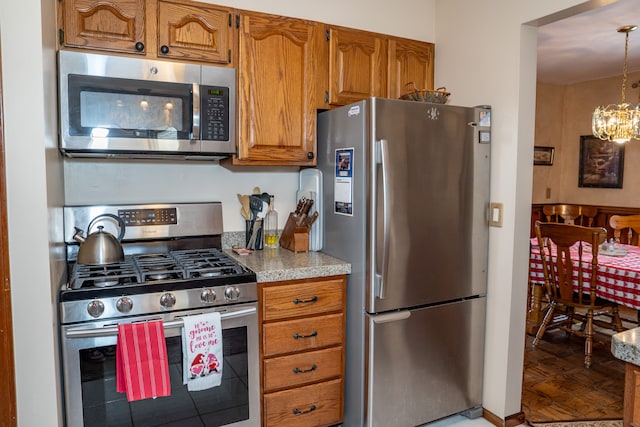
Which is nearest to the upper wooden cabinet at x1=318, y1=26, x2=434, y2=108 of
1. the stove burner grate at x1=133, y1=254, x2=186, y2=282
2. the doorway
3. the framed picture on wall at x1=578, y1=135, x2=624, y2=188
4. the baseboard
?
the stove burner grate at x1=133, y1=254, x2=186, y2=282

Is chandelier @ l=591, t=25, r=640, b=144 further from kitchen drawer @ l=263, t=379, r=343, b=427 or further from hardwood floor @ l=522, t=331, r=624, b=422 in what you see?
kitchen drawer @ l=263, t=379, r=343, b=427

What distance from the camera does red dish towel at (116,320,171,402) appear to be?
1.71m

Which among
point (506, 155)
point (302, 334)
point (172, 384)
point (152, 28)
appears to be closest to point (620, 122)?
point (506, 155)

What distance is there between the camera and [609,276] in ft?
9.87

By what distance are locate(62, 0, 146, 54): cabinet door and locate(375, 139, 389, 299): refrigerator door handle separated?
119 centimetres

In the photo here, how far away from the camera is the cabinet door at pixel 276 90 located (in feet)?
7.34

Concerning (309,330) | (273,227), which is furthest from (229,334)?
(273,227)

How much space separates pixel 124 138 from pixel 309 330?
1223 millimetres

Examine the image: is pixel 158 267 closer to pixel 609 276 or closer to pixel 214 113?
pixel 214 113

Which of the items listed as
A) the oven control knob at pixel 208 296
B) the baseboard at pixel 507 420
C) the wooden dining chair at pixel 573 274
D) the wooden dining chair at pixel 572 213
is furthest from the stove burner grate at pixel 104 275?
the wooden dining chair at pixel 572 213

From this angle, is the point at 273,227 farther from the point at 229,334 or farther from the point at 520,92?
the point at 520,92

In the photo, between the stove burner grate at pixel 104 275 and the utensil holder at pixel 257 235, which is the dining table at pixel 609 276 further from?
the stove burner grate at pixel 104 275

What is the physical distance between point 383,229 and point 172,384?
112 cm

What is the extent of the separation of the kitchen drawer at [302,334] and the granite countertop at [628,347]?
52.1 inches
